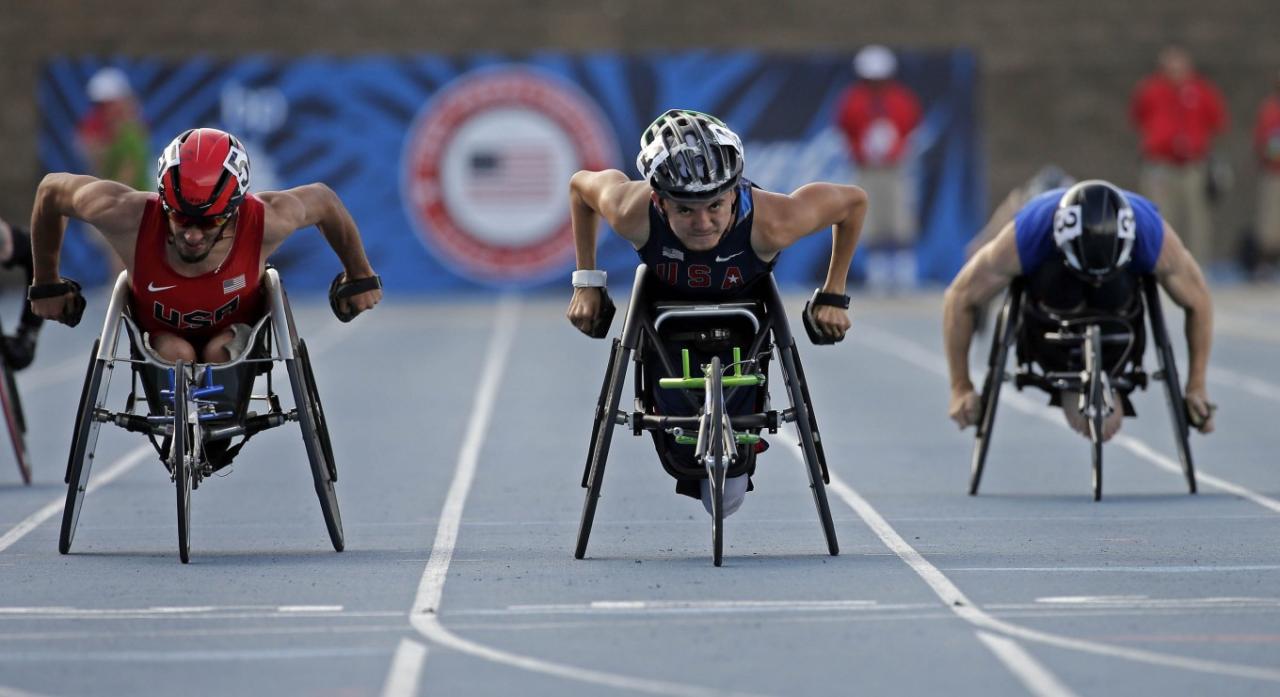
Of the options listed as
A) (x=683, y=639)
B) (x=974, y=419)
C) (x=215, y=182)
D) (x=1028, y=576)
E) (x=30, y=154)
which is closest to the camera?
(x=683, y=639)

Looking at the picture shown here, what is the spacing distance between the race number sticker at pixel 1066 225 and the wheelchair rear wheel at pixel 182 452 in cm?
377

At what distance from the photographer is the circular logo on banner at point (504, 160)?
25891mm

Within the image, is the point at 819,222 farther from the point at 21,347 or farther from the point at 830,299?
the point at 21,347

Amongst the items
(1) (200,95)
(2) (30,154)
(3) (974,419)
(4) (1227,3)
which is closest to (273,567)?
(3) (974,419)

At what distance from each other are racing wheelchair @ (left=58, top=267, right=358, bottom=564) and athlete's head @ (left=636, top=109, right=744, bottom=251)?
130cm

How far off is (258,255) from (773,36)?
2174 cm

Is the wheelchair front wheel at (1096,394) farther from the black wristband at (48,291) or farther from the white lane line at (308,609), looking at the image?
the black wristband at (48,291)

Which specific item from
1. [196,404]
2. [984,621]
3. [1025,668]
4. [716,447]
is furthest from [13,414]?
[1025,668]

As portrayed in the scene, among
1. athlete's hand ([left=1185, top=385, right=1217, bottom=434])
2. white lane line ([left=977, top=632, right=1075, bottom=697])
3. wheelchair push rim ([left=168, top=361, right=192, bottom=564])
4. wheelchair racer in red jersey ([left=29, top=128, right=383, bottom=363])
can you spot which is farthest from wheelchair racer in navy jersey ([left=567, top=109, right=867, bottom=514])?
athlete's hand ([left=1185, top=385, right=1217, bottom=434])

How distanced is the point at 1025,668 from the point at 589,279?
8.87 feet

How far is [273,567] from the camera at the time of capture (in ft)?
26.6

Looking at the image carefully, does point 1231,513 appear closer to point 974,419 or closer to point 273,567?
point 974,419

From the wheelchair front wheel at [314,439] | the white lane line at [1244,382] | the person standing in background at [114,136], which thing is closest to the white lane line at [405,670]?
the wheelchair front wheel at [314,439]

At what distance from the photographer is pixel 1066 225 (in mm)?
9938
